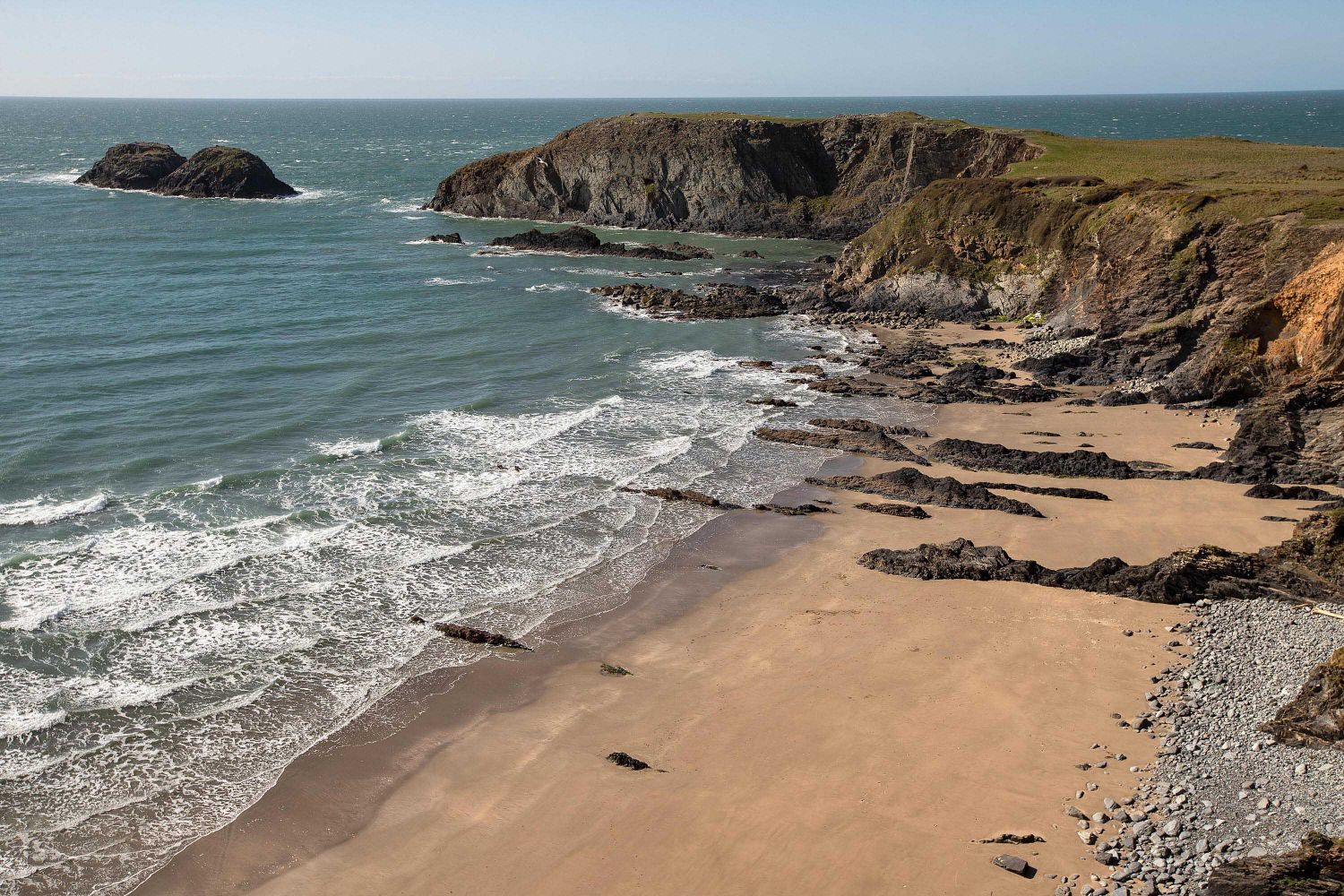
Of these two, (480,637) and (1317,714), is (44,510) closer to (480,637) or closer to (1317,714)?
(480,637)

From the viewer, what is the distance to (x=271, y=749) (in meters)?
17.8

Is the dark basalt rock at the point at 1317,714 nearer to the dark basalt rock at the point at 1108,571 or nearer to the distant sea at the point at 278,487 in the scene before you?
the dark basalt rock at the point at 1108,571

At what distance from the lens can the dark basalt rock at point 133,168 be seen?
318ft

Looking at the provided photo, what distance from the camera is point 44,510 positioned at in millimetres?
26969

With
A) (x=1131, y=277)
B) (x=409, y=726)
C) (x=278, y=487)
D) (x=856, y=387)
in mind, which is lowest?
(x=409, y=726)

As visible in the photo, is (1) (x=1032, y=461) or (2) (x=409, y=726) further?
(1) (x=1032, y=461)

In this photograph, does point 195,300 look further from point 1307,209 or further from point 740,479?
point 1307,209

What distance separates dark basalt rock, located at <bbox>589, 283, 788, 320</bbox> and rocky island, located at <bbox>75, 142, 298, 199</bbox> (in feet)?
176

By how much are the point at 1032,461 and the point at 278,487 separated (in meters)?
23.1

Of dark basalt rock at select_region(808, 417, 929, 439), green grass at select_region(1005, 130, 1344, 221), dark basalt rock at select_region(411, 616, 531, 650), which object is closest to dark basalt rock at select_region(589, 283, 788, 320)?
green grass at select_region(1005, 130, 1344, 221)

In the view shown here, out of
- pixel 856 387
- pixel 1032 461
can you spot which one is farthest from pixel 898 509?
pixel 856 387

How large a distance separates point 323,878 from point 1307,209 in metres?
39.9

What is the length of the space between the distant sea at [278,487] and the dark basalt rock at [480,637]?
436 mm

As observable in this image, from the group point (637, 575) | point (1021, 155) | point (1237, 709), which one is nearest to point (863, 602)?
point (637, 575)
